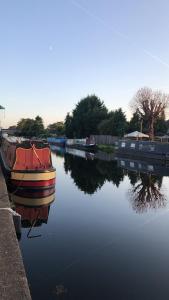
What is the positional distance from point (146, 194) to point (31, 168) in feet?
17.6

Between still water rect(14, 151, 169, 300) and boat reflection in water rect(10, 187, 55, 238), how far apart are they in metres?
0.03

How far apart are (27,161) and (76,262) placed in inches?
338

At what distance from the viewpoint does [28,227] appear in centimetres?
922

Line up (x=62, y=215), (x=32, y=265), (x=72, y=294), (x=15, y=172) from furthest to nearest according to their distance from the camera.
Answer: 1. (x=15, y=172)
2. (x=62, y=215)
3. (x=32, y=265)
4. (x=72, y=294)

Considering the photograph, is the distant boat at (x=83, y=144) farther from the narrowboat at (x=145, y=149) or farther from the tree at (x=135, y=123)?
the narrowboat at (x=145, y=149)

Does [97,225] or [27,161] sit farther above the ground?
[27,161]

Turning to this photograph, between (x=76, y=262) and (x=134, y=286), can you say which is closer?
(x=134, y=286)

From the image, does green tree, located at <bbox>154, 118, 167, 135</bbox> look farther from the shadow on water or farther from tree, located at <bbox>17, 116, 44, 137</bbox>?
tree, located at <bbox>17, 116, 44, 137</bbox>

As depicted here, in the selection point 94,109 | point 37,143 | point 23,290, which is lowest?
point 23,290

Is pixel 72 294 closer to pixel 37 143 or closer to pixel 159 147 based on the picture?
pixel 37 143

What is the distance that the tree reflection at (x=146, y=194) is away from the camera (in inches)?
500

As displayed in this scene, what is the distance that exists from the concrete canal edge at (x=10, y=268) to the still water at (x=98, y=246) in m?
0.74

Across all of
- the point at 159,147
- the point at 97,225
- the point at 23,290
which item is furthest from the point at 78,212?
the point at 159,147

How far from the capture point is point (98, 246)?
776 centimetres
